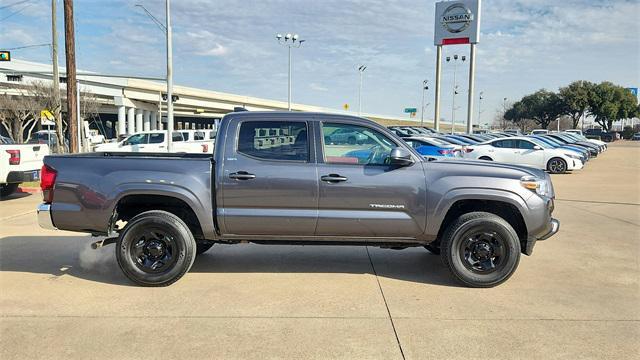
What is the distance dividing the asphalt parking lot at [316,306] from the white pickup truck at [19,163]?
4.65 metres

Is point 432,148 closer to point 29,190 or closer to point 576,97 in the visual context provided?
point 29,190

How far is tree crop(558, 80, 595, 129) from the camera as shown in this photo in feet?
251

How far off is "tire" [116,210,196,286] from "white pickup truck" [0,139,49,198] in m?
7.13

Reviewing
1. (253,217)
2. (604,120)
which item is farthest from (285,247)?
(604,120)

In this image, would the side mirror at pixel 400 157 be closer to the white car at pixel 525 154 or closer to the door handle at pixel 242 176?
the door handle at pixel 242 176

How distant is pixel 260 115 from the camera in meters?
5.52

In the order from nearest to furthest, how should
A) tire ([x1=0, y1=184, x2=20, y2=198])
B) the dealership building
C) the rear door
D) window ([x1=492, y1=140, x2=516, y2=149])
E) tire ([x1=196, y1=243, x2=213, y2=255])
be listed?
1. tire ([x1=196, y1=243, x2=213, y2=255])
2. tire ([x1=0, y1=184, x2=20, y2=198])
3. the rear door
4. window ([x1=492, y1=140, x2=516, y2=149])
5. the dealership building

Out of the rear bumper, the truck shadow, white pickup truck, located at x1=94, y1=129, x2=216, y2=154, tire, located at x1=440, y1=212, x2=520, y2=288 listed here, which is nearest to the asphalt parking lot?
the truck shadow

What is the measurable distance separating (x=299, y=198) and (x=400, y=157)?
3.76ft

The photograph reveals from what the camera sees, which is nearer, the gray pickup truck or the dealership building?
the gray pickup truck

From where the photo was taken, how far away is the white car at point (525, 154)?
20406mm

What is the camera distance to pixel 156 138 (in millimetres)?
24500

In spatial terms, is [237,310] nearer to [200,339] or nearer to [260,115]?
[200,339]

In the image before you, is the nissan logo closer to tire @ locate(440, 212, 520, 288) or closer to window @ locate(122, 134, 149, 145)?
window @ locate(122, 134, 149, 145)
